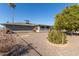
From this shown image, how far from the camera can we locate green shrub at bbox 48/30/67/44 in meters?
2.20

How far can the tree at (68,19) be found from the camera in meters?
2.17

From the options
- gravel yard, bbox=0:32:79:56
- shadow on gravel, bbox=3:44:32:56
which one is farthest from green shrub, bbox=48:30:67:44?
shadow on gravel, bbox=3:44:32:56

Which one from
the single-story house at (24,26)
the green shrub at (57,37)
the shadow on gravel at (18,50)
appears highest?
the single-story house at (24,26)

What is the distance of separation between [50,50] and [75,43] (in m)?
0.35

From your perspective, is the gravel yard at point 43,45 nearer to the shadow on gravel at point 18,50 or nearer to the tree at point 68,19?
the shadow on gravel at point 18,50

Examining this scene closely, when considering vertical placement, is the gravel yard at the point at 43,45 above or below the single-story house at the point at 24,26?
below

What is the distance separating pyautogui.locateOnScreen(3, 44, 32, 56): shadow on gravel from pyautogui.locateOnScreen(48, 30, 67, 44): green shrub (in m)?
0.32

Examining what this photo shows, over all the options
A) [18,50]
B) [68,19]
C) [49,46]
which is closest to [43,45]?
[49,46]

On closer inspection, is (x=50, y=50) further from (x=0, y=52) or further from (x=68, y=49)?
(x=0, y=52)

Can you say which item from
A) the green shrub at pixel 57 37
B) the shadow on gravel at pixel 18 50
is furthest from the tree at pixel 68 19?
the shadow on gravel at pixel 18 50

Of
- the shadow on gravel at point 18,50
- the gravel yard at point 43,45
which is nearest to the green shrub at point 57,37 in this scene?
the gravel yard at point 43,45

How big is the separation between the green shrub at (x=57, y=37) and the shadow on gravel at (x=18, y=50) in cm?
32

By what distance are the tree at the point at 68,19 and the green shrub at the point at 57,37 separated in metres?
0.07

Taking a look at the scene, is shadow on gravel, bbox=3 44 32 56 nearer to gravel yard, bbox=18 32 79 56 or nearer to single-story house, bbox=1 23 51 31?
gravel yard, bbox=18 32 79 56
